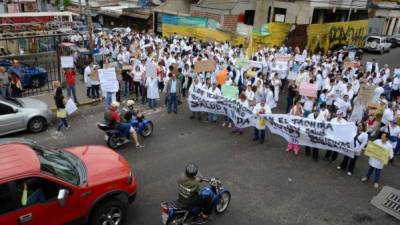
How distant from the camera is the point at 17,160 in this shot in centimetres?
610

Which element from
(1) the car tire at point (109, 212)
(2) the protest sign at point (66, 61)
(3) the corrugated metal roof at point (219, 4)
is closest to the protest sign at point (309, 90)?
(1) the car tire at point (109, 212)

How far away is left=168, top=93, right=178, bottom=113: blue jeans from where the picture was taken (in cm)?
1377

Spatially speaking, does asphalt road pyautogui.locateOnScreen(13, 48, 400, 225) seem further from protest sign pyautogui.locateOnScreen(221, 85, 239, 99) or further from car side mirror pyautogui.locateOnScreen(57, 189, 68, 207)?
car side mirror pyautogui.locateOnScreen(57, 189, 68, 207)

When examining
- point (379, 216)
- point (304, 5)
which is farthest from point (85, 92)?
point (304, 5)

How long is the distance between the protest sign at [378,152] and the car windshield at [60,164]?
6.99 meters

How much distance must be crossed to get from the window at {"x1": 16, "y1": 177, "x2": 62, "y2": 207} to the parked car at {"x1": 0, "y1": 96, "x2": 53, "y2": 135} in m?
5.87

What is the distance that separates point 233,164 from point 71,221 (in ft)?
16.3

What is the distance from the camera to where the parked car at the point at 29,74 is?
636 inches

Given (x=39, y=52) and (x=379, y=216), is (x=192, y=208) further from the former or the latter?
(x=39, y=52)

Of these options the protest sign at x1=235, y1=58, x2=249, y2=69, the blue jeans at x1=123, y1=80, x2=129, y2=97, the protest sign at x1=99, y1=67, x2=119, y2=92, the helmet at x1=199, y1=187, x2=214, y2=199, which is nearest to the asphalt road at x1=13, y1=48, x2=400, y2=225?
the helmet at x1=199, y1=187, x2=214, y2=199

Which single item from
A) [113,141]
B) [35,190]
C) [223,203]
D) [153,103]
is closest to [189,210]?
[223,203]

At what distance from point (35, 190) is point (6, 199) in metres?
0.45

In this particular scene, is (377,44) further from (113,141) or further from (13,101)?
(13,101)

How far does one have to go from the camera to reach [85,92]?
1620 cm
